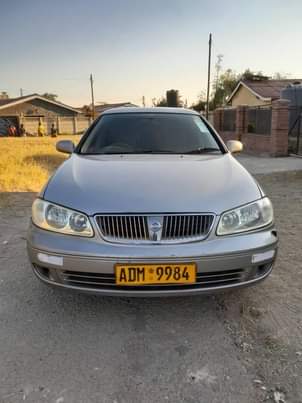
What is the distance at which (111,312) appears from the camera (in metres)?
2.54

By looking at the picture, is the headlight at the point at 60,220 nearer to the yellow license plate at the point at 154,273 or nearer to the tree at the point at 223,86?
the yellow license plate at the point at 154,273

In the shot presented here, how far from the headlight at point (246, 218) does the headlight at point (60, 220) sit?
83cm

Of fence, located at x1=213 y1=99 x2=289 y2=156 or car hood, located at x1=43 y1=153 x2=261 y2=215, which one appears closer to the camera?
car hood, located at x1=43 y1=153 x2=261 y2=215

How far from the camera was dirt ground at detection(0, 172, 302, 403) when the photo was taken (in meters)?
1.79

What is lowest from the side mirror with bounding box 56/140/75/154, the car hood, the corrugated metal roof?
the car hood

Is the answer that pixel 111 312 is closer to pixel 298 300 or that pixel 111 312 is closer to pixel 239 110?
pixel 298 300

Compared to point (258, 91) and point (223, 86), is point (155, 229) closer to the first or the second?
point (258, 91)

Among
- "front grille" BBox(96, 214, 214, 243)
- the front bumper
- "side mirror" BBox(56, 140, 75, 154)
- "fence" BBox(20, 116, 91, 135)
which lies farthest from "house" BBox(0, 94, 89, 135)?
"front grille" BBox(96, 214, 214, 243)

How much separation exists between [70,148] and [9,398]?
254 centimetres

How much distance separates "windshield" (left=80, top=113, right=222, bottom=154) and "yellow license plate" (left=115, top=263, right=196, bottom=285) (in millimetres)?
1464

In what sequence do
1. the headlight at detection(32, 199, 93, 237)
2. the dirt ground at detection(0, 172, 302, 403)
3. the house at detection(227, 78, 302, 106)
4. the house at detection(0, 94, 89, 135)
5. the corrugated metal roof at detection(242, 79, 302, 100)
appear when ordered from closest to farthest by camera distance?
the dirt ground at detection(0, 172, 302, 403) < the headlight at detection(32, 199, 93, 237) < the house at detection(227, 78, 302, 106) < the corrugated metal roof at detection(242, 79, 302, 100) < the house at detection(0, 94, 89, 135)

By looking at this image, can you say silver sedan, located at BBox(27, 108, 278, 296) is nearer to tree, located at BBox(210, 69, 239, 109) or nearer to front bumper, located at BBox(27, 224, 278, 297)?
front bumper, located at BBox(27, 224, 278, 297)

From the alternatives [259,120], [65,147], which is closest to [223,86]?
[259,120]

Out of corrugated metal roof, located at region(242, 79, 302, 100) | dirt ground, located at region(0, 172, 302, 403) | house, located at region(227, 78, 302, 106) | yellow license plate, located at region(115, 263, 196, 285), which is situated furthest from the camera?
corrugated metal roof, located at region(242, 79, 302, 100)
